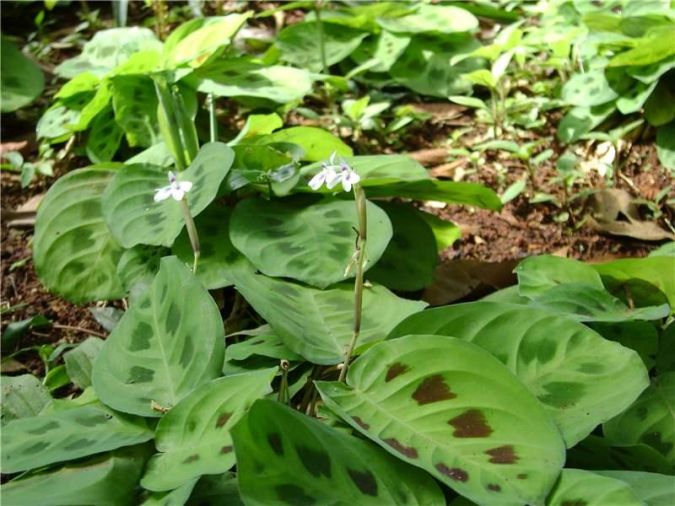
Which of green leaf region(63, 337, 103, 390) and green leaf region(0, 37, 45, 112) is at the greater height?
green leaf region(0, 37, 45, 112)

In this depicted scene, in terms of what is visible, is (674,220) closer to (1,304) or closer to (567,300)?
(567,300)

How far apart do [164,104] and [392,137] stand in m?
0.69

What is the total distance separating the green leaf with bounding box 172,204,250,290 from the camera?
1.38 m

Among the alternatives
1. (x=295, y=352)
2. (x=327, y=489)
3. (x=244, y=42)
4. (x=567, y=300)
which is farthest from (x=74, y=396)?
(x=244, y=42)

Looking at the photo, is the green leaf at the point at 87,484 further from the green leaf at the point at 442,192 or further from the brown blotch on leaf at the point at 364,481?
the green leaf at the point at 442,192

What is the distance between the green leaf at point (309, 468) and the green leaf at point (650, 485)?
0.20m

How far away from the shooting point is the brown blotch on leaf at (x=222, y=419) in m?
0.94

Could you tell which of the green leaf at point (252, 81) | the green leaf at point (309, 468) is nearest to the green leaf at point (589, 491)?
the green leaf at point (309, 468)

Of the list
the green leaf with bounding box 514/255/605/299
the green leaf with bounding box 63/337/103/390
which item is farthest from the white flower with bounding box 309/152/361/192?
the green leaf with bounding box 63/337/103/390

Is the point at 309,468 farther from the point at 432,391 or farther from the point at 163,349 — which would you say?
the point at 163,349

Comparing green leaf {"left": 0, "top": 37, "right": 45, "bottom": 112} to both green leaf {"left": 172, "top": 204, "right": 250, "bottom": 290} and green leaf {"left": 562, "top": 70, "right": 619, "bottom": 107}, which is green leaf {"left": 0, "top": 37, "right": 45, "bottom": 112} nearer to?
green leaf {"left": 172, "top": 204, "right": 250, "bottom": 290}

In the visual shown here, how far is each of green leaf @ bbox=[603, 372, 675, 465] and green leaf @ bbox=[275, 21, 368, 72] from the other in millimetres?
1463

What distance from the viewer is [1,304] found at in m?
1.69

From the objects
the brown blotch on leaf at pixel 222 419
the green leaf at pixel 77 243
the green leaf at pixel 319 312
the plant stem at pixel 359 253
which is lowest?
the green leaf at pixel 77 243
